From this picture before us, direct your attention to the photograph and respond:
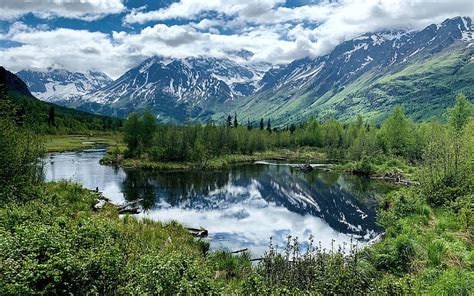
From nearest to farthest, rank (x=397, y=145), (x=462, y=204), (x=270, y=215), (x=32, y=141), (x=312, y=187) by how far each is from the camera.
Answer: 1. (x=462, y=204)
2. (x=32, y=141)
3. (x=270, y=215)
4. (x=312, y=187)
5. (x=397, y=145)

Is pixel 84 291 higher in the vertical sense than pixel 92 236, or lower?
lower

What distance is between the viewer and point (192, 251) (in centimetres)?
2422

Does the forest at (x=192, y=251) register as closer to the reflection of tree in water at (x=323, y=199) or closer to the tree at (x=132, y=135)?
the reflection of tree in water at (x=323, y=199)

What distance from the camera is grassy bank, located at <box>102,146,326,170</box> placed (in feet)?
327

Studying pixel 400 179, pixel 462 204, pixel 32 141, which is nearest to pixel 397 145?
pixel 400 179

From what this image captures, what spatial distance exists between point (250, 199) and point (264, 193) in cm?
678

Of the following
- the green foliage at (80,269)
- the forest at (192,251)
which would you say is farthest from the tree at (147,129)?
the green foliage at (80,269)

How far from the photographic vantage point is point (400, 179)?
8169 cm

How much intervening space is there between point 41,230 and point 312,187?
221 feet

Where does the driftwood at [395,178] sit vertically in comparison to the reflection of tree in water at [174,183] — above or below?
below

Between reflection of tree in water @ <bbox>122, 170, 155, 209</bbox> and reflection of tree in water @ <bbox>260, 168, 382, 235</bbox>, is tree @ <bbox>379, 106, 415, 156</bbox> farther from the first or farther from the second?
reflection of tree in water @ <bbox>122, 170, 155, 209</bbox>

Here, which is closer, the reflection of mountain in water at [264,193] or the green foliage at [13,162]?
the green foliage at [13,162]

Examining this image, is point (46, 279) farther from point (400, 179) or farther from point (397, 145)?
point (397, 145)

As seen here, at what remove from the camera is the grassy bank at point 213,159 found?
99.6 meters
